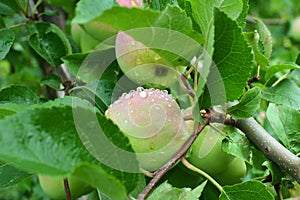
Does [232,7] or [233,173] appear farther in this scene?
[233,173]

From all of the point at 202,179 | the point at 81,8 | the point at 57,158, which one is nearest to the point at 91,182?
the point at 57,158

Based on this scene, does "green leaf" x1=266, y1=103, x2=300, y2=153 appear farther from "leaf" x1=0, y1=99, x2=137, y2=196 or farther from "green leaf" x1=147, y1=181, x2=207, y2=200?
"leaf" x1=0, y1=99, x2=137, y2=196

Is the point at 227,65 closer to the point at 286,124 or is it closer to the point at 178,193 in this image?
the point at 178,193

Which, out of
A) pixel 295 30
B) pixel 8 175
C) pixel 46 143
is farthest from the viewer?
pixel 295 30

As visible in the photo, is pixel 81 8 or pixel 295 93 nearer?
pixel 81 8

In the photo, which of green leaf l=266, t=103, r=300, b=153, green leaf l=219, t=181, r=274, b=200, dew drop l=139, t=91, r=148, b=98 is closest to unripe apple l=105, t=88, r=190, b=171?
dew drop l=139, t=91, r=148, b=98

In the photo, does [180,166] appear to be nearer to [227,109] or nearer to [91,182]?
[227,109]

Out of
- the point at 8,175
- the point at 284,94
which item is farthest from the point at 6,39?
the point at 284,94

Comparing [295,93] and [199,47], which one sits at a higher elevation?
[199,47]
